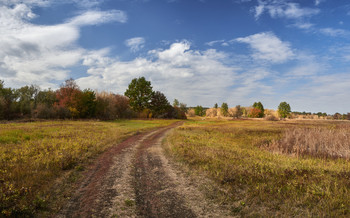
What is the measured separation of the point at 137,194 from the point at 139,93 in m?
63.6

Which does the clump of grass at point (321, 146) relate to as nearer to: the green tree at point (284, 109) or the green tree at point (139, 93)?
the green tree at point (139, 93)

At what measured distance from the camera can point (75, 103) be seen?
152 ft

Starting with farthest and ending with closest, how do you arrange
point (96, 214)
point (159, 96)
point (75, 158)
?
point (159, 96), point (75, 158), point (96, 214)

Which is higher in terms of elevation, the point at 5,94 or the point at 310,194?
the point at 5,94

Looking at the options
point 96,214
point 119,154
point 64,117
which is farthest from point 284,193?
point 64,117

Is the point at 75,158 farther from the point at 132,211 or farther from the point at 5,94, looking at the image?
the point at 5,94

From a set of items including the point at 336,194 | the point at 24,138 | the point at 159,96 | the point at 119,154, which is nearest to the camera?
the point at 336,194

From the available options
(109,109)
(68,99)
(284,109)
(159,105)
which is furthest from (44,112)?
(284,109)

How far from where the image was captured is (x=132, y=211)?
5.28 m

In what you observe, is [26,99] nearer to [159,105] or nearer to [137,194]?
[159,105]

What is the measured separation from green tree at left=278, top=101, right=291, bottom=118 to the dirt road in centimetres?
8575

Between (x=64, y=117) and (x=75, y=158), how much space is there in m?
40.9

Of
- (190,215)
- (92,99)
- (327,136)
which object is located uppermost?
(92,99)

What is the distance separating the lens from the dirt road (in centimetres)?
529
